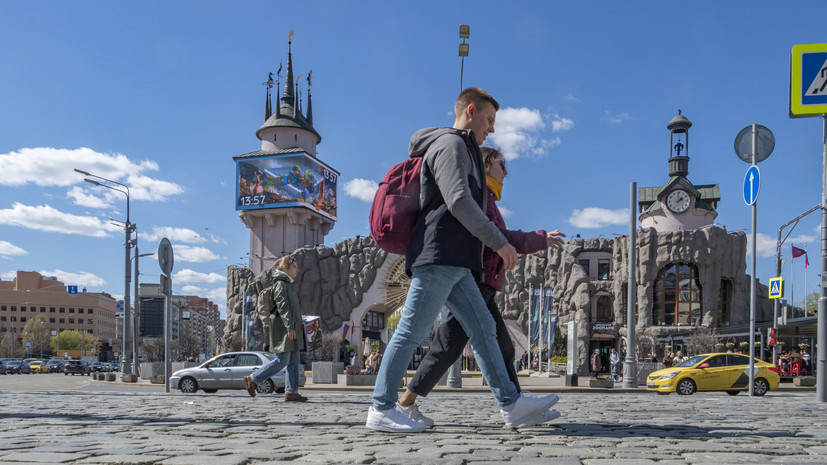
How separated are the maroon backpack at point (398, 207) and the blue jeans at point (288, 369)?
4257mm

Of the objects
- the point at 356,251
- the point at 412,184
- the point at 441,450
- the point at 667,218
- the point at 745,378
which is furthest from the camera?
the point at 356,251

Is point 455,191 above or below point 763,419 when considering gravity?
above

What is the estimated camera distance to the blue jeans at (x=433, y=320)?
4.10 m

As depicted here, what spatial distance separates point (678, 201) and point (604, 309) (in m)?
9.83

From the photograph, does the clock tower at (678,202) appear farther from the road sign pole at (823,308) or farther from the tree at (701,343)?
the road sign pole at (823,308)

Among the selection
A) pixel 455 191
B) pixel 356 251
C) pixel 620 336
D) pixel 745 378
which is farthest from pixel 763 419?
pixel 356 251

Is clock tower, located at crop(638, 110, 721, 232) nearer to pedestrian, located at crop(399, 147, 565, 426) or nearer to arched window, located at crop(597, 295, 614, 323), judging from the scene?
arched window, located at crop(597, 295, 614, 323)

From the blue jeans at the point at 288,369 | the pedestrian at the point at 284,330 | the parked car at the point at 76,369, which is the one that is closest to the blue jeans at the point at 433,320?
the pedestrian at the point at 284,330

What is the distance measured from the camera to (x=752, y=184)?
12297mm

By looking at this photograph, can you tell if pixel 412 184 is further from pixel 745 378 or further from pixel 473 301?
pixel 745 378

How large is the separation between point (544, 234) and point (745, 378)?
16047mm

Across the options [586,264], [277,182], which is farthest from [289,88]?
[586,264]

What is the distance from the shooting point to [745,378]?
18.3 meters

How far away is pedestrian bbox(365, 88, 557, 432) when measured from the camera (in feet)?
13.1
